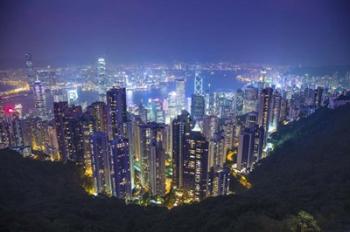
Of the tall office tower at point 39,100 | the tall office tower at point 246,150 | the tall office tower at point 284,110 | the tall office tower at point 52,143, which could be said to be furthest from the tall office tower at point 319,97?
the tall office tower at point 39,100

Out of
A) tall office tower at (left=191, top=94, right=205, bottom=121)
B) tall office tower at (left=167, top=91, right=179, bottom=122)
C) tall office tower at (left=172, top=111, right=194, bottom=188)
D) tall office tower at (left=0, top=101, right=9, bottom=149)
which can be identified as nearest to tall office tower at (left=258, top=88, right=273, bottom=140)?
tall office tower at (left=191, top=94, right=205, bottom=121)

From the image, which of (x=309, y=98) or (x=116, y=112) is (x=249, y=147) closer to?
(x=116, y=112)

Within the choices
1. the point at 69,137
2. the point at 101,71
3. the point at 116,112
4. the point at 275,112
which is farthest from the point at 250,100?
the point at 101,71

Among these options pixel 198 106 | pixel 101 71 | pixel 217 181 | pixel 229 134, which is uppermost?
pixel 101 71

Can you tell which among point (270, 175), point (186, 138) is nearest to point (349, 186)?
point (270, 175)

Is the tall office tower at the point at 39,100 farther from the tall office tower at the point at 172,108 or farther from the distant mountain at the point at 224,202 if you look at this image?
the distant mountain at the point at 224,202

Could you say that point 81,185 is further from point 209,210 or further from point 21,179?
point 209,210

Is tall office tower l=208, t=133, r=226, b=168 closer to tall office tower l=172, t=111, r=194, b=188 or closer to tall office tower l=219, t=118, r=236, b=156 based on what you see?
tall office tower l=172, t=111, r=194, b=188
